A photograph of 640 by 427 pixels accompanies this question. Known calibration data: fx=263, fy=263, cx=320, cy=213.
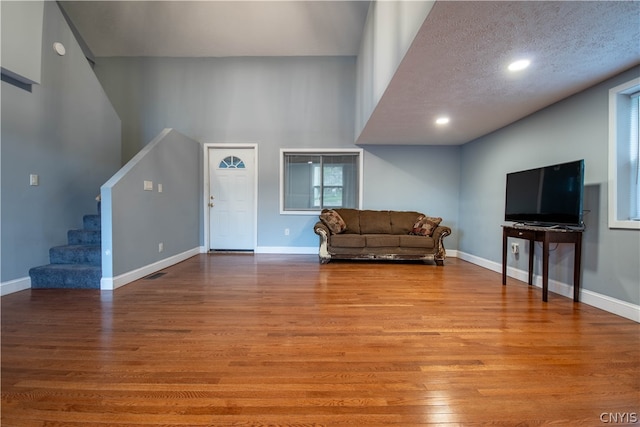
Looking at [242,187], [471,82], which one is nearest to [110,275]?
[242,187]

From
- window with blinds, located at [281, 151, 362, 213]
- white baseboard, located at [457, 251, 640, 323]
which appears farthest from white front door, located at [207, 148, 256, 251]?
white baseboard, located at [457, 251, 640, 323]

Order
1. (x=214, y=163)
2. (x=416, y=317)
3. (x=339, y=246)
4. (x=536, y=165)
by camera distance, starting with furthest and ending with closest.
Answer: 1. (x=214, y=163)
2. (x=339, y=246)
3. (x=536, y=165)
4. (x=416, y=317)

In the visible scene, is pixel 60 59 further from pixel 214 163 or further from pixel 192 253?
pixel 192 253

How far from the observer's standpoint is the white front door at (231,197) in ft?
17.0

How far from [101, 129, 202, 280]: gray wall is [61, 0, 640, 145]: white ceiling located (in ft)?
6.77

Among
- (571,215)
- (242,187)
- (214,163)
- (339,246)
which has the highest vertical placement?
(214,163)

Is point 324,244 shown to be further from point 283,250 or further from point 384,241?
point 283,250

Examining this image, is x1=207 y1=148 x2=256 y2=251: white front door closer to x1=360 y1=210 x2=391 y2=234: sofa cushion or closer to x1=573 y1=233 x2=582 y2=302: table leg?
x1=360 y1=210 x2=391 y2=234: sofa cushion

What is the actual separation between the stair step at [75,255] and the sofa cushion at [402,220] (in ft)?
14.0

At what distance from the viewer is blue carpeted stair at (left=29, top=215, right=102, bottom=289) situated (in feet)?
9.40

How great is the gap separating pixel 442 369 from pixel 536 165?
2.99 metres

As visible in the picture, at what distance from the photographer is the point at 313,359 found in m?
1.57

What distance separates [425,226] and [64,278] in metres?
4.82

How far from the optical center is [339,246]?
4.24 meters
